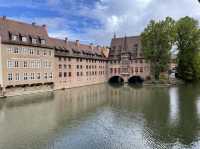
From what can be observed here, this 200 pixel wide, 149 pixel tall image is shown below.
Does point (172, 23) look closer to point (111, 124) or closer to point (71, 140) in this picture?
point (111, 124)

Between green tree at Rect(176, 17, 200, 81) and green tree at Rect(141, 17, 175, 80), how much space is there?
4.18 metres

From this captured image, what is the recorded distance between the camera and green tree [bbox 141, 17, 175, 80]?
163 ft

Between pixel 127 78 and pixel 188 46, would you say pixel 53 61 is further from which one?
pixel 188 46

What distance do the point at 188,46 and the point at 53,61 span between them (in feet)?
101

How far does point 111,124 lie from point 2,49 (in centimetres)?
2303

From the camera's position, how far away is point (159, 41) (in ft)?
166

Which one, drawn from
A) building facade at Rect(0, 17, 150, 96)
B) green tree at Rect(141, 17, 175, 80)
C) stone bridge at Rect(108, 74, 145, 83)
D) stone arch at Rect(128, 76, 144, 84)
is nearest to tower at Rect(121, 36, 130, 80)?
building facade at Rect(0, 17, 150, 96)

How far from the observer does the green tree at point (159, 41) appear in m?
49.8

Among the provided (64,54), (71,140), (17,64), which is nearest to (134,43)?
(64,54)

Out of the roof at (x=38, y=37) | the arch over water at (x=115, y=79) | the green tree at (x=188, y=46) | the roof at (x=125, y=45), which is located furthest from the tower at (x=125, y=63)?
the green tree at (x=188, y=46)

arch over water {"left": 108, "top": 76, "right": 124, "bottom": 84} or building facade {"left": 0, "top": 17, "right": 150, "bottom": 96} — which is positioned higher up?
building facade {"left": 0, "top": 17, "right": 150, "bottom": 96}

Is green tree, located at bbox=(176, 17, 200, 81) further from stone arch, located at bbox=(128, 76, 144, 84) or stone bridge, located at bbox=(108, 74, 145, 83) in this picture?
stone arch, located at bbox=(128, 76, 144, 84)

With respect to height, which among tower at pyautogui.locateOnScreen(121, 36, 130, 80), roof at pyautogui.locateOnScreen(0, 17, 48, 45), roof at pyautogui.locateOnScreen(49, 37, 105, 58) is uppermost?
roof at pyautogui.locateOnScreen(0, 17, 48, 45)

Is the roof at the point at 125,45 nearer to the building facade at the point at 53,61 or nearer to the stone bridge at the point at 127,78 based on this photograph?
the building facade at the point at 53,61
